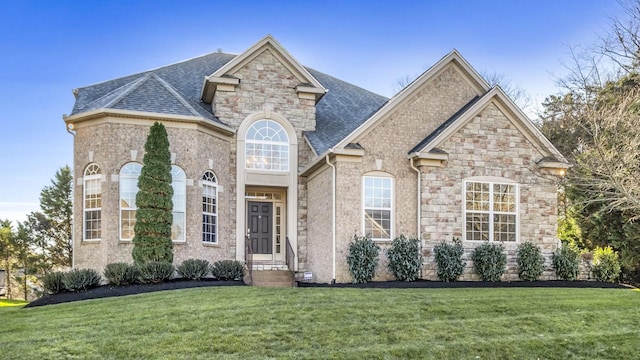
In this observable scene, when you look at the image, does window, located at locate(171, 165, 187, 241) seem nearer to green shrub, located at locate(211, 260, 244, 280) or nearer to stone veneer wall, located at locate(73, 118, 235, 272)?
stone veneer wall, located at locate(73, 118, 235, 272)

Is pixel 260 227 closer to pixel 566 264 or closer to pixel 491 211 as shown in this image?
pixel 491 211

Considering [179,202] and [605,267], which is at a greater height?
[179,202]

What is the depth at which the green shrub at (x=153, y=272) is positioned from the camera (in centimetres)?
1377

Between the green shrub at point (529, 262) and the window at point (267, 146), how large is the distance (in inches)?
294

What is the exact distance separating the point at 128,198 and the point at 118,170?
81 cm

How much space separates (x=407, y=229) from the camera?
53.0 ft

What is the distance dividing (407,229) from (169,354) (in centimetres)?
927

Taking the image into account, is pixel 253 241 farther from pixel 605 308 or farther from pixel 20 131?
pixel 605 308

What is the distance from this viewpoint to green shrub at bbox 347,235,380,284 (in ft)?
50.0

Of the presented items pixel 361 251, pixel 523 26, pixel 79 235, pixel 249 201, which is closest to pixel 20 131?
pixel 79 235

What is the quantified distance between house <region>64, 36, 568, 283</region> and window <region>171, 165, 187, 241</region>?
0.10ft

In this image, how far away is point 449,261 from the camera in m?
15.5

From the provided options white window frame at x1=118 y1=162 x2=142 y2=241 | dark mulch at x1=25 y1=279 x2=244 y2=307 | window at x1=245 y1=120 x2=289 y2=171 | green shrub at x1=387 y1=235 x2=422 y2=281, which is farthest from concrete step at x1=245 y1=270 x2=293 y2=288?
white window frame at x1=118 y1=162 x2=142 y2=241

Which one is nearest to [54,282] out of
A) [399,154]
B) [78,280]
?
[78,280]
